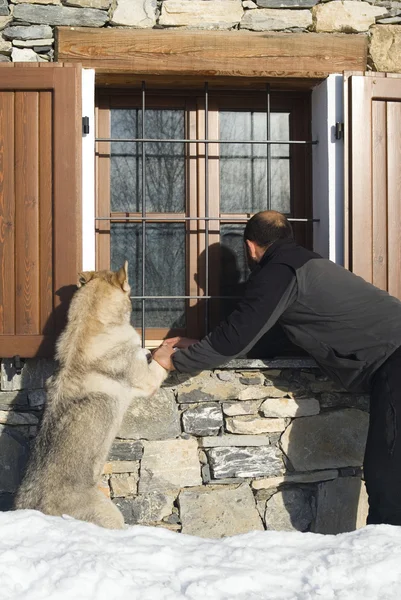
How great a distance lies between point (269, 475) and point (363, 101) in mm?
2589

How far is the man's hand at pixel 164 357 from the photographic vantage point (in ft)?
13.8

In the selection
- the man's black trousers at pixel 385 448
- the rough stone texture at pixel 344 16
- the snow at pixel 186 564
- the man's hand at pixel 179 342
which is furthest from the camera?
the rough stone texture at pixel 344 16

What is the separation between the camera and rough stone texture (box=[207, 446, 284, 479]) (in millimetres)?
4461

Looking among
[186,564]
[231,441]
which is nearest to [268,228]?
[231,441]

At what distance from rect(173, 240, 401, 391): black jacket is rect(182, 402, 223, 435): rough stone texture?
437 mm

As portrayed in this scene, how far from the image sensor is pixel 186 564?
2.55m

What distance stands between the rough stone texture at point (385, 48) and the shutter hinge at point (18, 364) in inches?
125

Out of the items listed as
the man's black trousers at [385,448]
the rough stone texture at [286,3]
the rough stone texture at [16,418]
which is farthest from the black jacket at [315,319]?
the rough stone texture at [286,3]

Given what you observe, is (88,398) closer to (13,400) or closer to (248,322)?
(13,400)

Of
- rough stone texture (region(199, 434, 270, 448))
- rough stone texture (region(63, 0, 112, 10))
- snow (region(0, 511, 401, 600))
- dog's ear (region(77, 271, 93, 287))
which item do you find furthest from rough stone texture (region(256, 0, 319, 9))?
snow (region(0, 511, 401, 600))

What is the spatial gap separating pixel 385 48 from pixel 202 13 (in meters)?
1.31

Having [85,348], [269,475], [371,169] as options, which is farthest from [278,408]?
[371,169]

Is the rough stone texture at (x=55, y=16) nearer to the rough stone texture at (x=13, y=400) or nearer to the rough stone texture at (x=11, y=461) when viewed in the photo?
the rough stone texture at (x=13, y=400)

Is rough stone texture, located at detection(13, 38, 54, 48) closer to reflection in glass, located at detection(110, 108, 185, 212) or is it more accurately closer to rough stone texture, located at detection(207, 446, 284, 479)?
reflection in glass, located at detection(110, 108, 185, 212)
